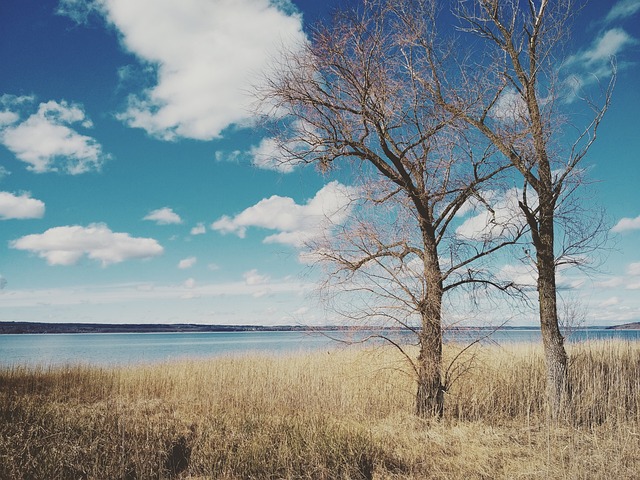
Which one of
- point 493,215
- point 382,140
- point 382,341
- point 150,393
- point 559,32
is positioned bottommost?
point 150,393

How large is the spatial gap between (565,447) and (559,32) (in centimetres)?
818

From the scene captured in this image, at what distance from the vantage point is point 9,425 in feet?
23.3

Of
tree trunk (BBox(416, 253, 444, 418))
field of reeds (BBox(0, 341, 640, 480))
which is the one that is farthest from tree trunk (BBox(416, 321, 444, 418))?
field of reeds (BBox(0, 341, 640, 480))

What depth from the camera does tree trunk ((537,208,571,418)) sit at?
9102mm

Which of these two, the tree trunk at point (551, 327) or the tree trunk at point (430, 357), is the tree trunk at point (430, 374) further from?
the tree trunk at point (551, 327)

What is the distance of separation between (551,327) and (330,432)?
5.21 m

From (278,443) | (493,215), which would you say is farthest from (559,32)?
(278,443)

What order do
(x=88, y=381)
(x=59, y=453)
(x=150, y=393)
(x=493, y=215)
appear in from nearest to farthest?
(x=59, y=453) < (x=493, y=215) < (x=150, y=393) < (x=88, y=381)

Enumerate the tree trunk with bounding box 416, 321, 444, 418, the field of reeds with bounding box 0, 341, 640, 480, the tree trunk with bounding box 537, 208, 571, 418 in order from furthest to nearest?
the tree trunk with bounding box 537, 208, 571, 418, the tree trunk with bounding box 416, 321, 444, 418, the field of reeds with bounding box 0, 341, 640, 480

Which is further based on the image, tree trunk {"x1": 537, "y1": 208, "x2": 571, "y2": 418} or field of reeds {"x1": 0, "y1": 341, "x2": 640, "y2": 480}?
tree trunk {"x1": 537, "y1": 208, "x2": 571, "y2": 418}

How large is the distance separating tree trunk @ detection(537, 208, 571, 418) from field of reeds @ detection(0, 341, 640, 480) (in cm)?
40

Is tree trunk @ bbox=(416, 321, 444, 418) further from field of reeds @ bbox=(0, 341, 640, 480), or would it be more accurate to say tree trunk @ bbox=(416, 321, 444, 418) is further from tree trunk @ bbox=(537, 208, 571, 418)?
tree trunk @ bbox=(537, 208, 571, 418)

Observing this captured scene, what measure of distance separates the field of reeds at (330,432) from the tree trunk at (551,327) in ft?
1.30

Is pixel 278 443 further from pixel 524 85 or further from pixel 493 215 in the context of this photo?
pixel 524 85
